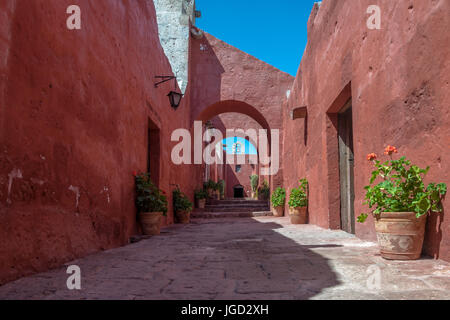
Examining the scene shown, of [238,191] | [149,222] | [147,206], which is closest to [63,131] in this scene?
[147,206]

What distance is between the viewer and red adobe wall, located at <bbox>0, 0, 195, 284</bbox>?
229 cm

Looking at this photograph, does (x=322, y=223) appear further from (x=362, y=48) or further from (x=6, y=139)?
(x=6, y=139)

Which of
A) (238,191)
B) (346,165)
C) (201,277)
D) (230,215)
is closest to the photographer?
(201,277)

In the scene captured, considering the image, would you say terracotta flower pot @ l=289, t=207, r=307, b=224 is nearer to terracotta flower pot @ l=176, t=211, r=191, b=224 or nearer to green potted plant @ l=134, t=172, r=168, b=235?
terracotta flower pot @ l=176, t=211, r=191, b=224

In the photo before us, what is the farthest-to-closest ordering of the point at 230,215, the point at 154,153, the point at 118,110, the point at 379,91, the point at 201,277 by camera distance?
1. the point at 230,215
2. the point at 154,153
3. the point at 118,110
4. the point at 379,91
5. the point at 201,277

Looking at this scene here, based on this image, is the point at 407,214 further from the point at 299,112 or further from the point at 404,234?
the point at 299,112

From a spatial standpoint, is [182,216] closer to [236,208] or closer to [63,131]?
[236,208]

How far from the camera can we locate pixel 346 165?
5.58 metres

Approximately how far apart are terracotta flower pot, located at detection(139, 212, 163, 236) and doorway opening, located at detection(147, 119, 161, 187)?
5.12 feet

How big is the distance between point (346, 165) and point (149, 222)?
3.17m

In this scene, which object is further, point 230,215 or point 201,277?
point 230,215

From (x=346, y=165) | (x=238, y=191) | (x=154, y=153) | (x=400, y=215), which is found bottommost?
(x=238, y=191)

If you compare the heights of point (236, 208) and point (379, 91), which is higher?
point (379, 91)
